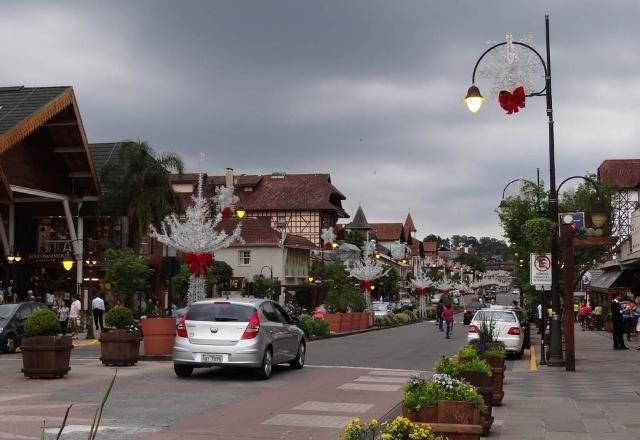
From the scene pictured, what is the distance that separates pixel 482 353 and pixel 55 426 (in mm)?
5985

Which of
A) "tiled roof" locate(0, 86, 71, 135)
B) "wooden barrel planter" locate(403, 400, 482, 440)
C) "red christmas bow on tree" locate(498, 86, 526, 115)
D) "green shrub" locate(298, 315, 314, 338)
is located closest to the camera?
"wooden barrel planter" locate(403, 400, 482, 440)

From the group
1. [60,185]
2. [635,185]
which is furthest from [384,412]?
[635,185]

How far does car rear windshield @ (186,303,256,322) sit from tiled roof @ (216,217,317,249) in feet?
173

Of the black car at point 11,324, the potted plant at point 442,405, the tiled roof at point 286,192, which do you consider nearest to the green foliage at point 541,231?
the black car at point 11,324

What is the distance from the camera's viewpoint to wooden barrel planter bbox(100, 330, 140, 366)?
1845cm

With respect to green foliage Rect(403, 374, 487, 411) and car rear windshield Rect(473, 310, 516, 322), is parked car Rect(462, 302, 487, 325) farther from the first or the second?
green foliage Rect(403, 374, 487, 411)

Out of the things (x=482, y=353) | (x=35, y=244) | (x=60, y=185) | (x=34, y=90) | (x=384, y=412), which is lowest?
(x=384, y=412)

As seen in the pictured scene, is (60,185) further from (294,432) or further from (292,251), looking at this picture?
(294,432)

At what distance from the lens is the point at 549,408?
40.8 ft

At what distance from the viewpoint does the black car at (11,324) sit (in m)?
23.7

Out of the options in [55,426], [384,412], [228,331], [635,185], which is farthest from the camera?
[635,185]

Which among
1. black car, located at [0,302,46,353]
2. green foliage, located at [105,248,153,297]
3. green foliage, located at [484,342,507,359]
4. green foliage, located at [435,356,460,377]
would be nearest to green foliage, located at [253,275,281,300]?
green foliage, located at [105,248,153,297]

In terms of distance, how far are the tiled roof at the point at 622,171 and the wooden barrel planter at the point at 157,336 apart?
71476 millimetres

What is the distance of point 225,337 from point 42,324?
11.4 ft
